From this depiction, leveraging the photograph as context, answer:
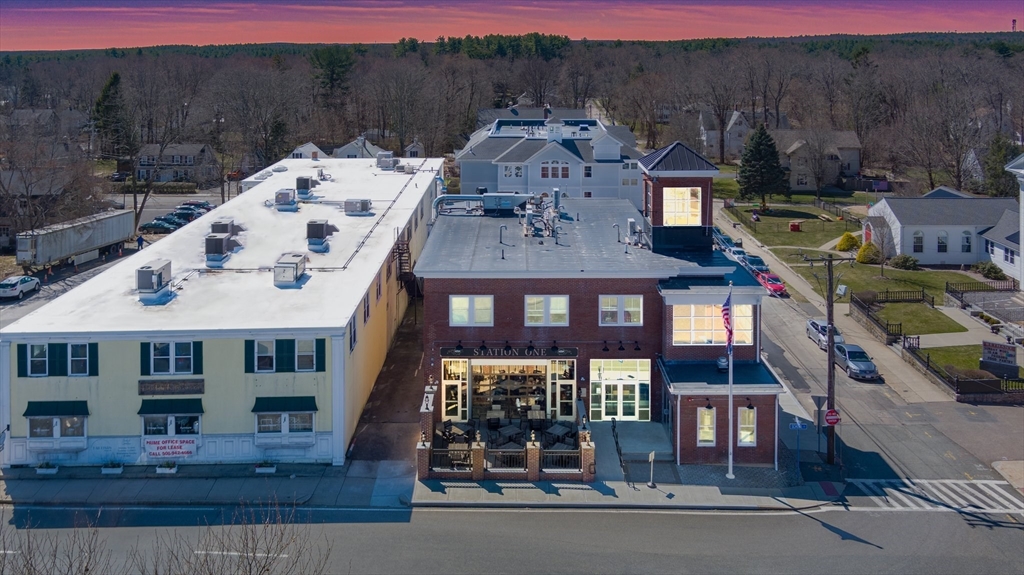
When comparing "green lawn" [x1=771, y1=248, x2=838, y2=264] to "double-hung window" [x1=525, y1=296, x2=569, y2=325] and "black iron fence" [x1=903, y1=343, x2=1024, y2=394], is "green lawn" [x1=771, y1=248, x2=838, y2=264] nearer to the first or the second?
"black iron fence" [x1=903, y1=343, x2=1024, y2=394]

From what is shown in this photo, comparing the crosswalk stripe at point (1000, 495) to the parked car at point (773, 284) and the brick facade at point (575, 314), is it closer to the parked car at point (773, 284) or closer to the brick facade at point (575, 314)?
the brick facade at point (575, 314)

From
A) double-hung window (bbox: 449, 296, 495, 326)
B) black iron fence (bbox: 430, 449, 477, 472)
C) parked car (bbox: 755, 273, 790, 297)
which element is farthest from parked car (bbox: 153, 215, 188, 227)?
black iron fence (bbox: 430, 449, 477, 472)

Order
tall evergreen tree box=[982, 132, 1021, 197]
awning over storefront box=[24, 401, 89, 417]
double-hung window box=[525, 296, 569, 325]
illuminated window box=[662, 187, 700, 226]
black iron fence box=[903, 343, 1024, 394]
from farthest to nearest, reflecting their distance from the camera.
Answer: tall evergreen tree box=[982, 132, 1021, 197], black iron fence box=[903, 343, 1024, 394], illuminated window box=[662, 187, 700, 226], double-hung window box=[525, 296, 569, 325], awning over storefront box=[24, 401, 89, 417]

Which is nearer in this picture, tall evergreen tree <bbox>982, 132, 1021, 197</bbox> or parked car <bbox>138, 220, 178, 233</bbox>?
parked car <bbox>138, 220, 178, 233</bbox>

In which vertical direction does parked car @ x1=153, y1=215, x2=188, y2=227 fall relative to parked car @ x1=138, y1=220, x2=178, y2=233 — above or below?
above

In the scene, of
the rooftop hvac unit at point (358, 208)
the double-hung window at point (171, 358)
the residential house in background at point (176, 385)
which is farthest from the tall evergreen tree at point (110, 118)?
the double-hung window at point (171, 358)

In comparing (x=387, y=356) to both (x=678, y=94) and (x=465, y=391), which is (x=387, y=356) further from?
(x=678, y=94)
